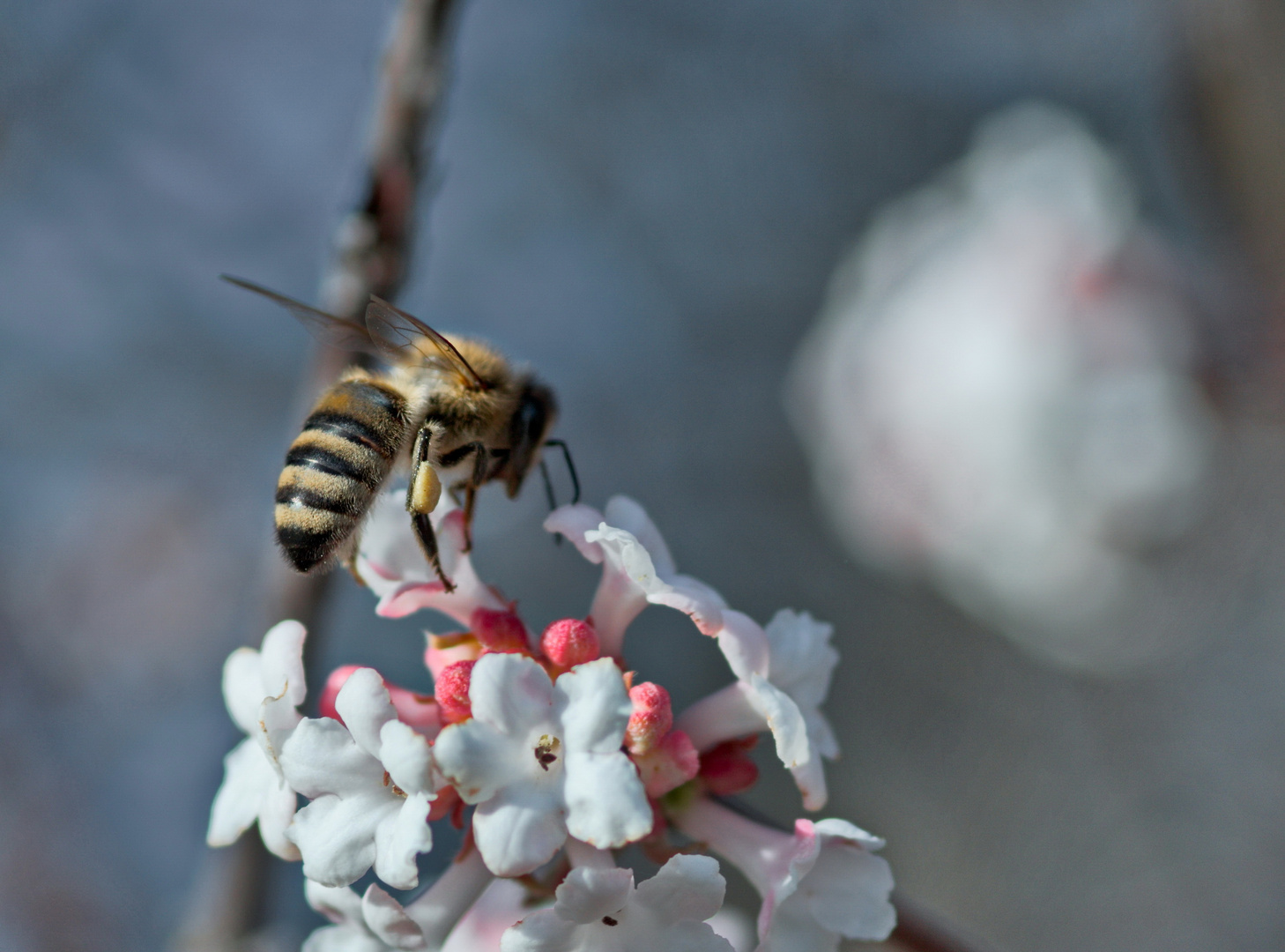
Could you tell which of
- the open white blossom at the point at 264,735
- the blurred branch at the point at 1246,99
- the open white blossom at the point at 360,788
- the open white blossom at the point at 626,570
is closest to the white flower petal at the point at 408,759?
the open white blossom at the point at 360,788

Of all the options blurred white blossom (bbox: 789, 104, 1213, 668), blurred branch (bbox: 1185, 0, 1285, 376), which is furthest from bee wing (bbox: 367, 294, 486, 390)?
blurred white blossom (bbox: 789, 104, 1213, 668)

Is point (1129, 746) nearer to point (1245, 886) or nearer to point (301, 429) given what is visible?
point (1245, 886)

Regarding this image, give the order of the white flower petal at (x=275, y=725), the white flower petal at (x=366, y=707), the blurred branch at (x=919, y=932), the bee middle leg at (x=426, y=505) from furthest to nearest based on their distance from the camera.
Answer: the bee middle leg at (x=426, y=505), the blurred branch at (x=919, y=932), the white flower petal at (x=275, y=725), the white flower petal at (x=366, y=707)

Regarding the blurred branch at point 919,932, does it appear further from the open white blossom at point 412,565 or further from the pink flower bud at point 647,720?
the open white blossom at point 412,565

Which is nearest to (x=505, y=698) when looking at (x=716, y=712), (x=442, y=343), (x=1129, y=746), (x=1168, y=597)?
(x=716, y=712)

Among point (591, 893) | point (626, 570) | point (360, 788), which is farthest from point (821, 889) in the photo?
point (360, 788)

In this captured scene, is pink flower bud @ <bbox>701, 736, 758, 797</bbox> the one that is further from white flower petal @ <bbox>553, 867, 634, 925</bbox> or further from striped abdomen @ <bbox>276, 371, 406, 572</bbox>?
striped abdomen @ <bbox>276, 371, 406, 572</bbox>

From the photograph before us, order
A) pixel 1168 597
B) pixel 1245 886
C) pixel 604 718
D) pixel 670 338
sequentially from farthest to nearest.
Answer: pixel 670 338, pixel 1245 886, pixel 1168 597, pixel 604 718
